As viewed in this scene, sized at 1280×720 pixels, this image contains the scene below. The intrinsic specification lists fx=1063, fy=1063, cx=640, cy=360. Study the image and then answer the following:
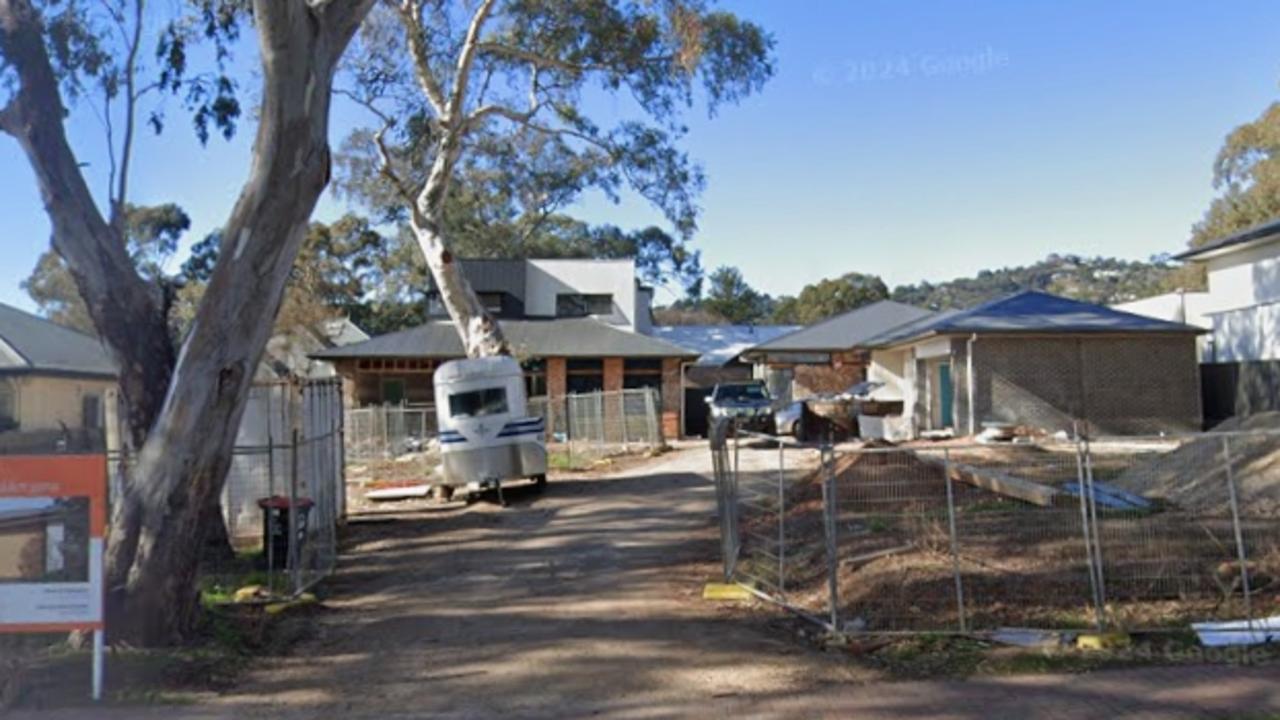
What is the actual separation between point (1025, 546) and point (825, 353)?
34201 millimetres

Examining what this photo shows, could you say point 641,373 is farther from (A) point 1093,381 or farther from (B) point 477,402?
(B) point 477,402

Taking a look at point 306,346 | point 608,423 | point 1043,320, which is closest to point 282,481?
point 608,423

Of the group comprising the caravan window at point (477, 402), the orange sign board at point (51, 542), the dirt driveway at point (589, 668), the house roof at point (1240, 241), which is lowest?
the dirt driveway at point (589, 668)

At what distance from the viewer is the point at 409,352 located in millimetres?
38500

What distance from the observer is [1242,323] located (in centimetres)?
2925

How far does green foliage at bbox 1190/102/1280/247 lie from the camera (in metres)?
48.0

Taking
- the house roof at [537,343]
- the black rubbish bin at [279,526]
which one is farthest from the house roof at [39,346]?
the house roof at [537,343]

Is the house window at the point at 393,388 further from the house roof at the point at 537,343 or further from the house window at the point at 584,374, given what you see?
the house window at the point at 584,374

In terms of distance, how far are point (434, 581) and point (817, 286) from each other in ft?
243

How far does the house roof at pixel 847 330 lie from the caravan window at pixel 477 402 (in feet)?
78.3

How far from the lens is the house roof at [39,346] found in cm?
1789

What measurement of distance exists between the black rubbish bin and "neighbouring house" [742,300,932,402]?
31949mm

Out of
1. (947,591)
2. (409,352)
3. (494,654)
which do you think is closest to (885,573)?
(947,591)

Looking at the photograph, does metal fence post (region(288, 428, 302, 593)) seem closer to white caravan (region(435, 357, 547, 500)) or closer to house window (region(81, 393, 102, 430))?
white caravan (region(435, 357, 547, 500))
